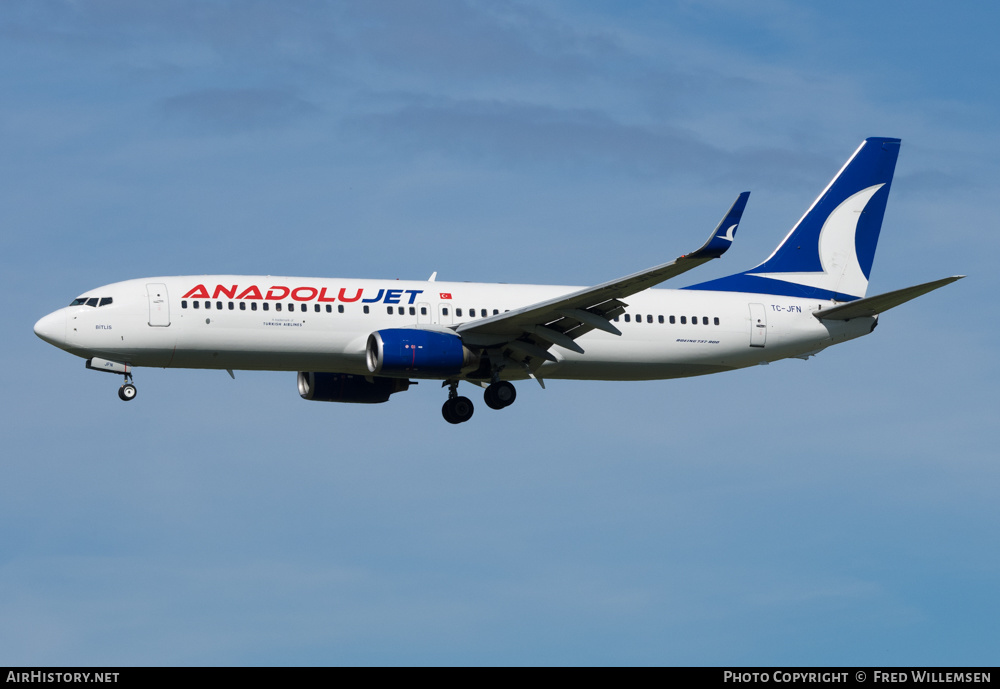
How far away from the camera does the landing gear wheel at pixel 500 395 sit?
5003 cm

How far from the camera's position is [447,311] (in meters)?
48.8

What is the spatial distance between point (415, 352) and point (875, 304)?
621 inches

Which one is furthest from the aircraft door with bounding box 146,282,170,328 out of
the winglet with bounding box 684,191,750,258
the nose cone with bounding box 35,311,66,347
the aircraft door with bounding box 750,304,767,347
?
the aircraft door with bounding box 750,304,767,347

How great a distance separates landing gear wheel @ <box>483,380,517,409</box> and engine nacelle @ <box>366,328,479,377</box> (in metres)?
2.97

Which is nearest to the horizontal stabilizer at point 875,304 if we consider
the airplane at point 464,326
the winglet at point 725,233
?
the airplane at point 464,326

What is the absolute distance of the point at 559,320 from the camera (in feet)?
157

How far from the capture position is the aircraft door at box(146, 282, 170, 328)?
4625cm

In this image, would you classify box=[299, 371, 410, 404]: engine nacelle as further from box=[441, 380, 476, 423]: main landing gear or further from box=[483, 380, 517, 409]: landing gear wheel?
box=[483, 380, 517, 409]: landing gear wheel

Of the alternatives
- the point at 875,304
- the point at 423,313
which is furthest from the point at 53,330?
the point at 875,304

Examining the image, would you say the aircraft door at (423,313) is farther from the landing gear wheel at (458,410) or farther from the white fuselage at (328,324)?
the landing gear wheel at (458,410)
